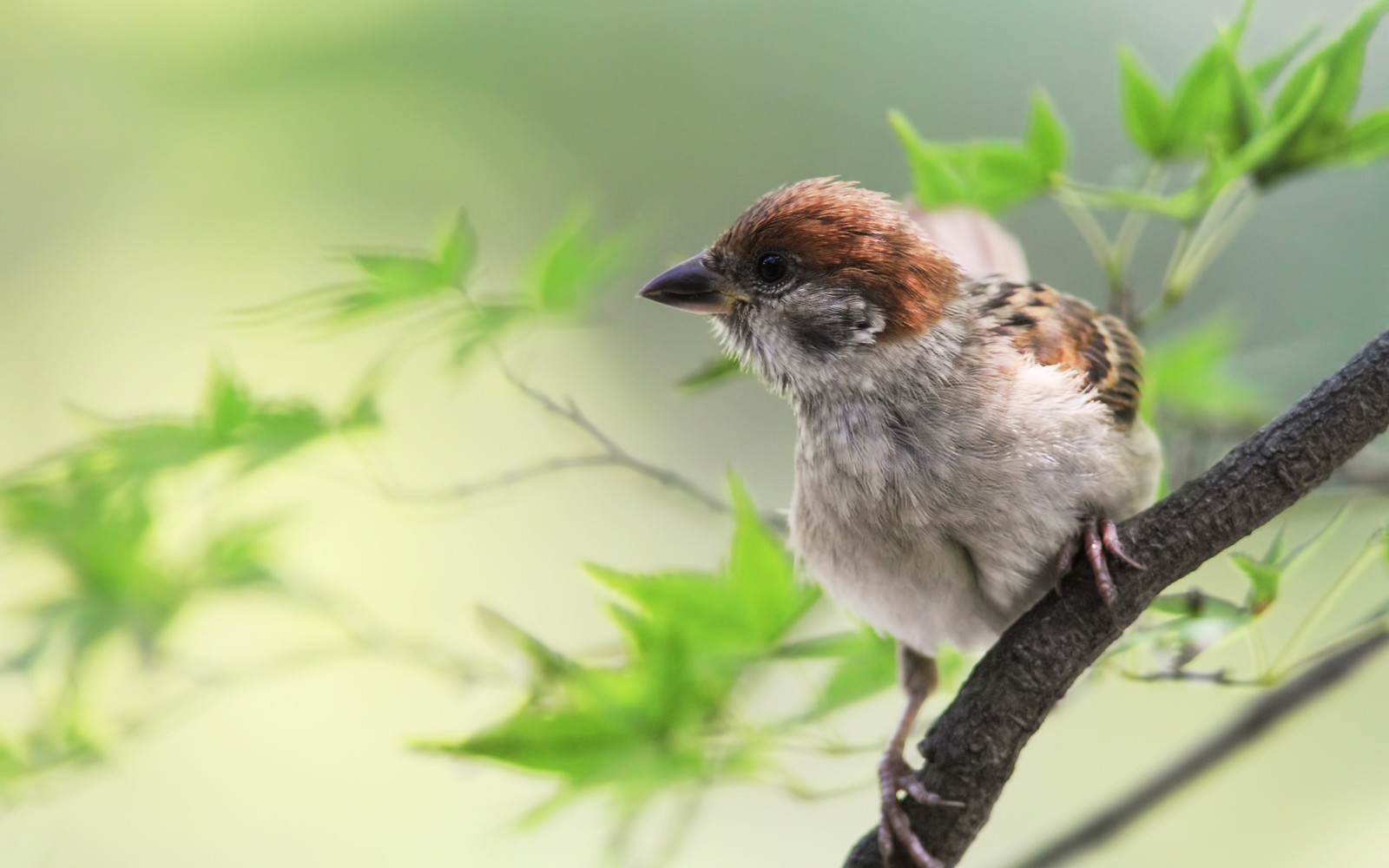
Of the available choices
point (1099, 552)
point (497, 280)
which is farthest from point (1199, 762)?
point (497, 280)

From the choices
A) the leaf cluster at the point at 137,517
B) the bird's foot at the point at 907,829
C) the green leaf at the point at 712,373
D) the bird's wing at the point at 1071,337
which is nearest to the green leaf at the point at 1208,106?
the bird's wing at the point at 1071,337

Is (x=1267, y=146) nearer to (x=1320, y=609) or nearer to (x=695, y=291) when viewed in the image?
(x=1320, y=609)

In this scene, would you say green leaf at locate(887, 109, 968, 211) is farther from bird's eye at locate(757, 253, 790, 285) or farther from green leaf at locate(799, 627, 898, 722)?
green leaf at locate(799, 627, 898, 722)

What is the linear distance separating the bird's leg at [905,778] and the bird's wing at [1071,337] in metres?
0.28

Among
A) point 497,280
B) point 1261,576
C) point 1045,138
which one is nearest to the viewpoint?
point 1261,576

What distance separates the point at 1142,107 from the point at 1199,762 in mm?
532

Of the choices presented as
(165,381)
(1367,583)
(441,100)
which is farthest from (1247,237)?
(165,381)


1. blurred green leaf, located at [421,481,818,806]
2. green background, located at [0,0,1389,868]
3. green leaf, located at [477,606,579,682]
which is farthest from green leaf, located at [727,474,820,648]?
green background, located at [0,0,1389,868]

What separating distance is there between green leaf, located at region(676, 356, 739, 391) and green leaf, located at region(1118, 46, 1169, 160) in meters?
0.36

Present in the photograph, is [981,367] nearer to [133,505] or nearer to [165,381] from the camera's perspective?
[133,505]

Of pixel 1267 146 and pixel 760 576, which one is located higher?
pixel 1267 146

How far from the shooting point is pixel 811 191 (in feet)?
3.33

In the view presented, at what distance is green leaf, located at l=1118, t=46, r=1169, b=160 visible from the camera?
0.97 m

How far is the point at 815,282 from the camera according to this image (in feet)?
3.32
